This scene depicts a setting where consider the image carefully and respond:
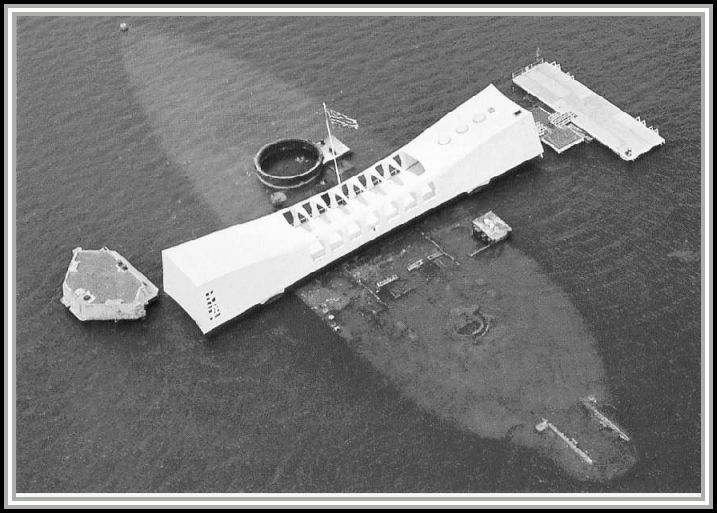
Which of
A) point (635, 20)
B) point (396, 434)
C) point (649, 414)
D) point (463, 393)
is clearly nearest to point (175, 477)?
point (396, 434)

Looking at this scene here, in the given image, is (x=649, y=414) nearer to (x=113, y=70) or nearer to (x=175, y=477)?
(x=175, y=477)

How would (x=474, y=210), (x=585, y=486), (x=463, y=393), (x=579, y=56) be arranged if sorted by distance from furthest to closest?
1. (x=579, y=56)
2. (x=474, y=210)
3. (x=463, y=393)
4. (x=585, y=486)

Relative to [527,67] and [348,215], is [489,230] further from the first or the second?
[527,67]

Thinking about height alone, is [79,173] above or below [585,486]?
above

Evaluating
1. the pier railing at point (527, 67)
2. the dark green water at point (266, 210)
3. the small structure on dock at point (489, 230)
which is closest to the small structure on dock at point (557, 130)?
the dark green water at point (266, 210)

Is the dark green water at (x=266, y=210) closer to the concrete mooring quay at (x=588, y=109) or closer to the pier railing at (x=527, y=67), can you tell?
the pier railing at (x=527, y=67)

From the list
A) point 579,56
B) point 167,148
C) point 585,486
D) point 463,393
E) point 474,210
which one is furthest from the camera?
point 579,56

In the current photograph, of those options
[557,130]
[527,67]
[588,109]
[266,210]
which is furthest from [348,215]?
[527,67]
